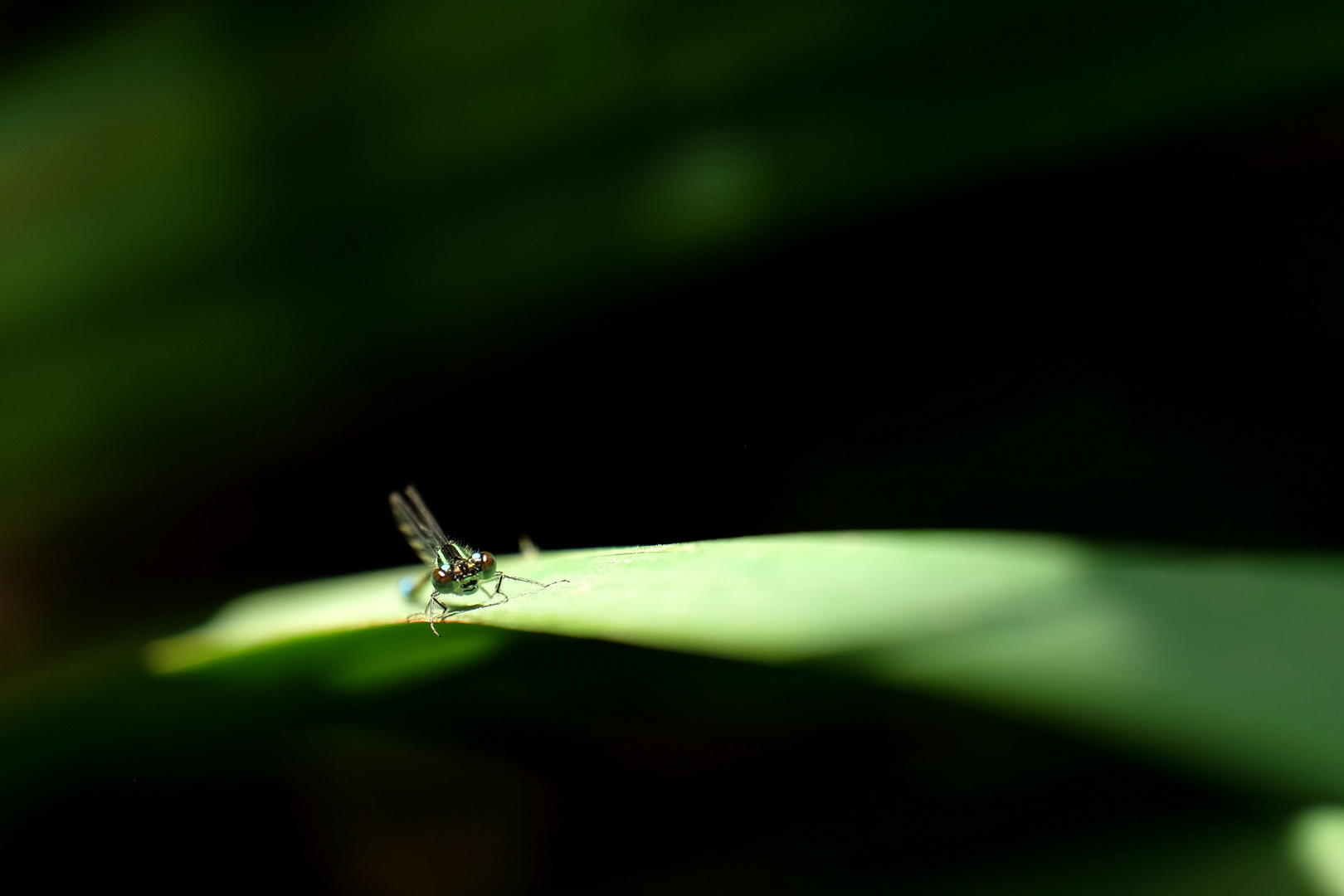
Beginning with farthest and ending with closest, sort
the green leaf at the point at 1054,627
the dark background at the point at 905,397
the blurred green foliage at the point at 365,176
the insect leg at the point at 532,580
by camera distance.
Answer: the dark background at the point at 905,397, the blurred green foliage at the point at 365,176, the insect leg at the point at 532,580, the green leaf at the point at 1054,627

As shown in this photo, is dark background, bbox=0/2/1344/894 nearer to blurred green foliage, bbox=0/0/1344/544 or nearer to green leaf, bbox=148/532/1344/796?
blurred green foliage, bbox=0/0/1344/544

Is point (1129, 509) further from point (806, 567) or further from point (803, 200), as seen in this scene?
point (806, 567)

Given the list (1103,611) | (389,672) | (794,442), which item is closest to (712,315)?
(794,442)

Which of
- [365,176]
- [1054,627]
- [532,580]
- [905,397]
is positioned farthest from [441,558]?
[1054,627]

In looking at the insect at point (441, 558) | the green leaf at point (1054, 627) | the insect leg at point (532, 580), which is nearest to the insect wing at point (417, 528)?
the insect at point (441, 558)

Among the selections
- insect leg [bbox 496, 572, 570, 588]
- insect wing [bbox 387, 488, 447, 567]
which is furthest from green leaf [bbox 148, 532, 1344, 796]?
insect wing [bbox 387, 488, 447, 567]

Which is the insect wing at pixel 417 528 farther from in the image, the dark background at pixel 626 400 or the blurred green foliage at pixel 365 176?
the blurred green foliage at pixel 365 176
